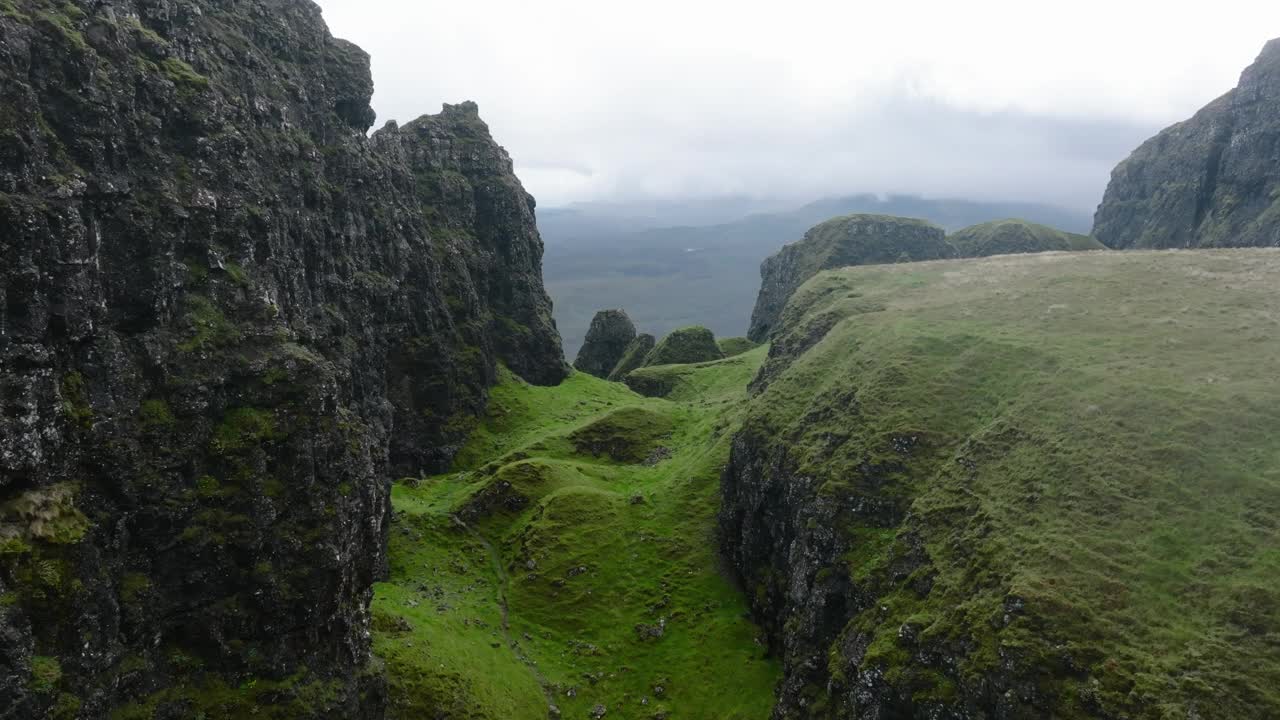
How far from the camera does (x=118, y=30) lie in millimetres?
46125

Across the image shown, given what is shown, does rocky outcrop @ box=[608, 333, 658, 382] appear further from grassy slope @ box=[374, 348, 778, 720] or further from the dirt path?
the dirt path

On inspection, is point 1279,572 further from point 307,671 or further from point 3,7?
point 3,7

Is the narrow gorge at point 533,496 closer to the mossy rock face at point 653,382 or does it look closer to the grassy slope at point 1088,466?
the grassy slope at point 1088,466

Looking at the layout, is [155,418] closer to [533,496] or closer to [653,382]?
[533,496]

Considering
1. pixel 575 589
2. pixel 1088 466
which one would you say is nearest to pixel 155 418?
pixel 575 589

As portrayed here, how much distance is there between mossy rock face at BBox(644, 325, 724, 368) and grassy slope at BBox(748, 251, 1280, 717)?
105919 mm

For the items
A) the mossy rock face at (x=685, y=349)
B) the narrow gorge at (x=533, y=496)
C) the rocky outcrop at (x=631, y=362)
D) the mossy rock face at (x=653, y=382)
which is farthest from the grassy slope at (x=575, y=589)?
the rocky outcrop at (x=631, y=362)

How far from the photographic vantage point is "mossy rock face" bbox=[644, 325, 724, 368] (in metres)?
185

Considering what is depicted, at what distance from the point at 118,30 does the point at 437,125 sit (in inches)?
4031

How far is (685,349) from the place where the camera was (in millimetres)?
187250

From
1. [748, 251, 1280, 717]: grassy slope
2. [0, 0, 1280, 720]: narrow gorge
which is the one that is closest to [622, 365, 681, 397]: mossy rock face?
[0, 0, 1280, 720]: narrow gorge

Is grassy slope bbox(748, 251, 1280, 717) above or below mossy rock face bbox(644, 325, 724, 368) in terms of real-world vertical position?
above

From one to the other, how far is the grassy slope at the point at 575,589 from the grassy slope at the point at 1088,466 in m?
17.9

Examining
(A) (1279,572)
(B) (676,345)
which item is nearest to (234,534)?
(A) (1279,572)
